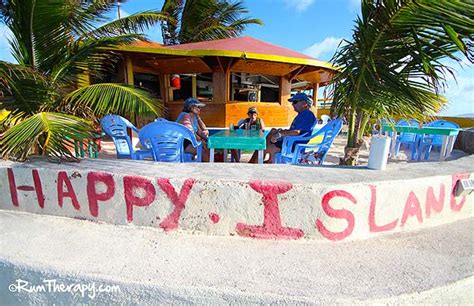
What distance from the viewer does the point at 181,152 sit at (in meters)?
3.27

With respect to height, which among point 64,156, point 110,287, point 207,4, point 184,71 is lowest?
point 110,287

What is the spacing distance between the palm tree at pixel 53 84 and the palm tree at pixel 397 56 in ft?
7.49

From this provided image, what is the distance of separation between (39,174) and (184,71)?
6.66 meters

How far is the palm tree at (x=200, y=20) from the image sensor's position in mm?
12531

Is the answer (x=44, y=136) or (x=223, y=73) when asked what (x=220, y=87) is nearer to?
(x=223, y=73)

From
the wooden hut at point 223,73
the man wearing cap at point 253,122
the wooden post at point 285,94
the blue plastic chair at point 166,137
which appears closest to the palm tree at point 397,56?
the blue plastic chair at point 166,137

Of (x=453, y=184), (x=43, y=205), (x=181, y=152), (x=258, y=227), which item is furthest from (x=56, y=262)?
(x=453, y=184)

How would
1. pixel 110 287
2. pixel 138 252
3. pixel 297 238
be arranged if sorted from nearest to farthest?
pixel 110 287
pixel 138 252
pixel 297 238

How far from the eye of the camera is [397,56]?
89.3 inches

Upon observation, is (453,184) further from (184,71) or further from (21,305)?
(184,71)

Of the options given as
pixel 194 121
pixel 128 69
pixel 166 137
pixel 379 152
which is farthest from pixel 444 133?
pixel 128 69

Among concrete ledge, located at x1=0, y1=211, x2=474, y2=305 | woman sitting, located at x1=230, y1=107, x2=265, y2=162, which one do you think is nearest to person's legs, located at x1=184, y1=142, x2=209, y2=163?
woman sitting, located at x1=230, y1=107, x2=265, y2=162

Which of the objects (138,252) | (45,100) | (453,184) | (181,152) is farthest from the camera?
(181,152)

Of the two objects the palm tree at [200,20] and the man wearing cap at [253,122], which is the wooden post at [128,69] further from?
the palm tree at [200,20]
